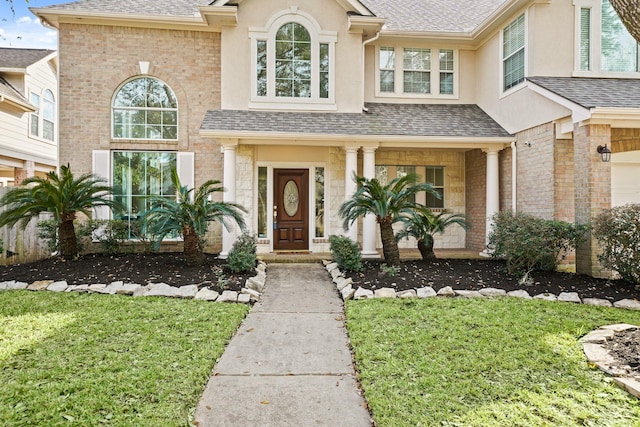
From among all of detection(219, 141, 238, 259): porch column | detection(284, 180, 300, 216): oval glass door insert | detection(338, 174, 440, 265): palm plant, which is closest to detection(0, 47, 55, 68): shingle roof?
detection(219, 141, 238, 259): porch column

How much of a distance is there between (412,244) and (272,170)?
4629 mm

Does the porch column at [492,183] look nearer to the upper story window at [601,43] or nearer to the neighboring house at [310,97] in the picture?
the neighboring house at [310,97]

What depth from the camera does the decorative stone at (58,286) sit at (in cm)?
666

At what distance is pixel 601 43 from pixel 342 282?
8108 millimetres

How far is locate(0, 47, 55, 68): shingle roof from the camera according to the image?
44.4ft

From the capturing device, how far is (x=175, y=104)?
34.4ft

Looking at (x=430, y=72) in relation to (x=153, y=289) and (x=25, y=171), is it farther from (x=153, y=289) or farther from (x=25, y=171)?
(x=25, y=171)

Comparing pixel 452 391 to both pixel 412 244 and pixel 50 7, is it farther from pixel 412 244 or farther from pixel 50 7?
pixel 50 7

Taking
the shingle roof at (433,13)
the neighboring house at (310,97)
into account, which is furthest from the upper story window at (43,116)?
the shingle roof at (433,13)

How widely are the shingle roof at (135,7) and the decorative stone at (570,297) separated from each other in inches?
400

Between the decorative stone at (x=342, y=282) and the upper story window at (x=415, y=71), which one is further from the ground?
the upper story window at (x=415, y=71)

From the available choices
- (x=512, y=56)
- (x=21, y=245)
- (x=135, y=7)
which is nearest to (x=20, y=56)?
(x=135, y=7)

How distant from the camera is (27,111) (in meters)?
13.3

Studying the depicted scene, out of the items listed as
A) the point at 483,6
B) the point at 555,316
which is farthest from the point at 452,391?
the point at 483,6
